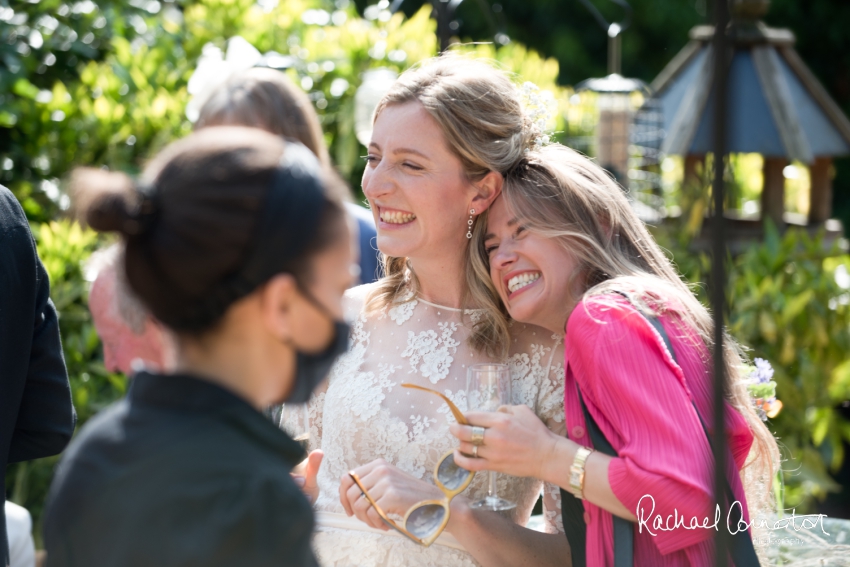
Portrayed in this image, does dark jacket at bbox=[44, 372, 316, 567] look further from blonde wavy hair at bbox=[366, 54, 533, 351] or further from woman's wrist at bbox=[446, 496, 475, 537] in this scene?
blonde wavy hair at bbox=[366, 54, 533, 351]

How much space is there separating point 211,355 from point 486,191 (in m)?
1.45

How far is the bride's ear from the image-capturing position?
248 cm

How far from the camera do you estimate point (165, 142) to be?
482cm

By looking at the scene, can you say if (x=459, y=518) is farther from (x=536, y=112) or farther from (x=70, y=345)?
(x=70, y=345)

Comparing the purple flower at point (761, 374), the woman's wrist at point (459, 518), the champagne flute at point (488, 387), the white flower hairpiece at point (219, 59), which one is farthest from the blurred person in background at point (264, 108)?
the white flower hairpiece at point (219, 59)

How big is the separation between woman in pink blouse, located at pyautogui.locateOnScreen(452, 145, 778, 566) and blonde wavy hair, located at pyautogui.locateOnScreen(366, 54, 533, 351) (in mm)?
207

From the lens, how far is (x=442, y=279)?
8.63 ft

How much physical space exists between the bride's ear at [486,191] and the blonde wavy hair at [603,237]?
6 centimetres

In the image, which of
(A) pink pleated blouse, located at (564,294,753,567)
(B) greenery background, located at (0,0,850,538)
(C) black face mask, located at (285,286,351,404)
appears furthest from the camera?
(B) greenery background, located at (0,0,850,538)

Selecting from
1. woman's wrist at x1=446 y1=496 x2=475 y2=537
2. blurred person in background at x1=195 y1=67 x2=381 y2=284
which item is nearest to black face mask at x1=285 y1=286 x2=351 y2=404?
woman's wrist at x1=446 y1=496 x2=475 y2=537

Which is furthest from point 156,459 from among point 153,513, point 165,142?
point 165,142

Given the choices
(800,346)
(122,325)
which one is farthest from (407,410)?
(800,346)

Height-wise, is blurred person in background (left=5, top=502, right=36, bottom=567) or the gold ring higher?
the gold ring

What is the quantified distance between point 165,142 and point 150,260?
3897 mm
